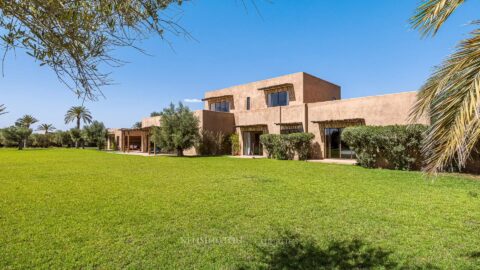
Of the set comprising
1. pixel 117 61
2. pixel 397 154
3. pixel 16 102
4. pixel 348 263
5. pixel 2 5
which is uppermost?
pixel 2 5

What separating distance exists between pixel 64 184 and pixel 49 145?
63.6m

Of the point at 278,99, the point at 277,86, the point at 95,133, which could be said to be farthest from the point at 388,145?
the point at 95,133

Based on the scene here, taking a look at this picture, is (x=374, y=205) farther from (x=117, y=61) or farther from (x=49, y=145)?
(x=49, y=145)

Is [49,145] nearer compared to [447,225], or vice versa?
[447,225]

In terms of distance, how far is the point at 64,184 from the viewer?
407 inches

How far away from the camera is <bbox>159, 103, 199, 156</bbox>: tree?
25.5 meters

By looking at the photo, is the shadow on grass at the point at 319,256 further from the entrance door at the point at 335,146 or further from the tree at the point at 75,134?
the tree at the point at 75,134

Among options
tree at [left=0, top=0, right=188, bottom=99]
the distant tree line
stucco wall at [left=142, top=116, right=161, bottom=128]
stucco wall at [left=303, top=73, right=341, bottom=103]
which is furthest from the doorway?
the distant tree line

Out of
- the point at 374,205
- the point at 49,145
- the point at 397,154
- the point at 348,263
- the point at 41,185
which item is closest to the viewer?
the point at 348,263

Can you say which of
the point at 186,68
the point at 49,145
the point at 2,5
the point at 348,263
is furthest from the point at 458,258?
the point at 49,145

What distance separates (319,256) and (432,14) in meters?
3.75

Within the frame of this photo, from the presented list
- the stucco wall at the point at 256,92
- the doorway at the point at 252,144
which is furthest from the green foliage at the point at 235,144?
the stucco wall at the point at 256,92

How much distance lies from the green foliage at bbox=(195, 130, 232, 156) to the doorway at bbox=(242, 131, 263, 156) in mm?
2126

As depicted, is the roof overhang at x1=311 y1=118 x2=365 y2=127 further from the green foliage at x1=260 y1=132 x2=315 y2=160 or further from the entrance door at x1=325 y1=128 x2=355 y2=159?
the green foliage at x1=260 y1=132 x2=315 y2=160
